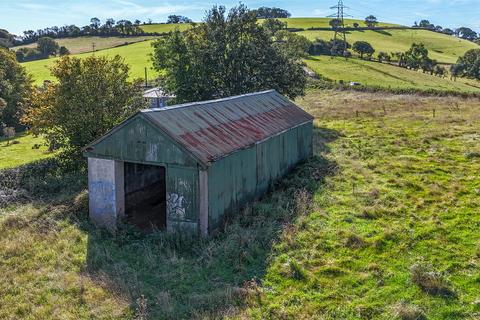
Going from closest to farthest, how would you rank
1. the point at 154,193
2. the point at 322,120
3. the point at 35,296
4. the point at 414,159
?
the point at 35,296 → the point at 154,193 → the point at 414,159 → the point at 322,120

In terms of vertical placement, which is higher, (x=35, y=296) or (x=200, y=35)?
(x=200, y=35)

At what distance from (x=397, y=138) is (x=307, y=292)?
19593mm

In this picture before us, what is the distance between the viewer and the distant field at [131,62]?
68.0m

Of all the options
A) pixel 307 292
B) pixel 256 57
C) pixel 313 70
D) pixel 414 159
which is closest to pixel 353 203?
pixel 307 292

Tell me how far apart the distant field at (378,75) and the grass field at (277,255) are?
39098mm

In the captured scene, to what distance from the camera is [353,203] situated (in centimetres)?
1650

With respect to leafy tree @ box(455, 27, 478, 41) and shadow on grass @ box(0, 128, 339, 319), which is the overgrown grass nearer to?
shadow on grass @ box(0, 128, 339, 319)

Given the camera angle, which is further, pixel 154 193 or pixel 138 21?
pixel 138 21

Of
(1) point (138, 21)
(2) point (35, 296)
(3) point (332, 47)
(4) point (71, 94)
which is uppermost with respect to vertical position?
(1) point (138, 21)

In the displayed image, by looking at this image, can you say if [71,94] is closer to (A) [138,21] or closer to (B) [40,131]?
(B) [40,131]

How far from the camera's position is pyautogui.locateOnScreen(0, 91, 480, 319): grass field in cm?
1007

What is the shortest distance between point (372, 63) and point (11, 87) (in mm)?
56334

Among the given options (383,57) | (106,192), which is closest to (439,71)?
(383,57)

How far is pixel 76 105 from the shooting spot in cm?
2047
